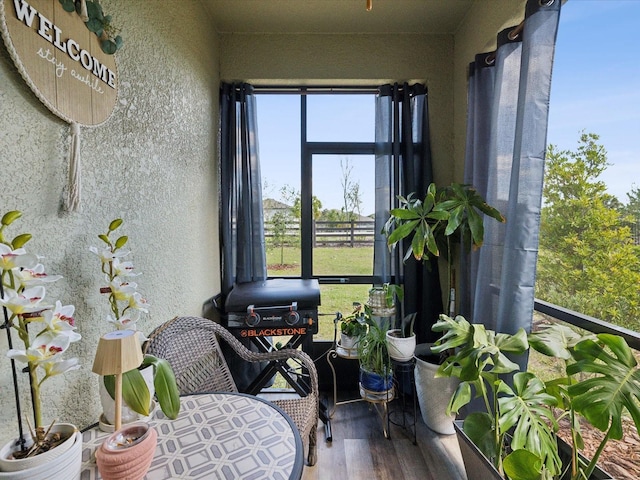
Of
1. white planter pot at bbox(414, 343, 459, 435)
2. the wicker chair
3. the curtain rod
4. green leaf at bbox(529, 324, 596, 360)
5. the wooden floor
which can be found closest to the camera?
green leaf at bbox(529, 324, 596, 360)

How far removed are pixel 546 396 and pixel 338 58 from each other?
8.11ft

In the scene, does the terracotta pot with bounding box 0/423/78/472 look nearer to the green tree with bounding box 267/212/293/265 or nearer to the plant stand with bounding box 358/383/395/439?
the plant stand with bounding box 358/383/395/439

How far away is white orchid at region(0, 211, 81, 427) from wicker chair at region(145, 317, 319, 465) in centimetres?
67

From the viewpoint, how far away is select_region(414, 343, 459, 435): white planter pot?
1.96 meters

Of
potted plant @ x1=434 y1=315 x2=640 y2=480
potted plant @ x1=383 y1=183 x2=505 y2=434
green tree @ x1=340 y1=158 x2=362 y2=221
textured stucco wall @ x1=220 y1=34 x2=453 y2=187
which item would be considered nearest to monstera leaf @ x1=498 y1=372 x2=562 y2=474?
potted plant @ x1=434 y1=315 x2=640 y2=480

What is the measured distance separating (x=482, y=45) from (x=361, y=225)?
1.47 metres

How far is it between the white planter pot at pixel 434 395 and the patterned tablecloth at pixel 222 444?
1.19 metres

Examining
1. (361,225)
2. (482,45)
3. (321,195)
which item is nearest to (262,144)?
(321,195)

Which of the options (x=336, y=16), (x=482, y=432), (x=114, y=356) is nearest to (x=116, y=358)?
(x=114, y=356)

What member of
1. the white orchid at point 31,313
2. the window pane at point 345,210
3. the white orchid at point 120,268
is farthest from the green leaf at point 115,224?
the window pane at point 345,210

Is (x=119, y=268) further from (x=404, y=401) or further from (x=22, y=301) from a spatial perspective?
(x=404, y=401)

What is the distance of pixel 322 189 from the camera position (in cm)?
261

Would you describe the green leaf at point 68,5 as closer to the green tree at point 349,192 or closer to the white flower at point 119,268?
the white flower at point 119,268

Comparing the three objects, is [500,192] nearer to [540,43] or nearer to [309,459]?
[540,43]
